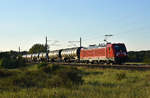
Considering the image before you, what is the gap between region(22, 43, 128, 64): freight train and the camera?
117 ft

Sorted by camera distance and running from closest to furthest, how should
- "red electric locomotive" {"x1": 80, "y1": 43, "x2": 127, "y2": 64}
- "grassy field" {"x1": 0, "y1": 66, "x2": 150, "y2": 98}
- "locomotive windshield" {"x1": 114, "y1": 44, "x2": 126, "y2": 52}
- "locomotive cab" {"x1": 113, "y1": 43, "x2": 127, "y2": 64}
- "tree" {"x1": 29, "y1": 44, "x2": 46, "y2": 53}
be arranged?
"grassy field" {"x1": 0, "y1": 66, "x2": 150, "y2": 98}
"locomotive cab" {"x1": 113, "y1": 43, "x2": 127, "y2": 64}
"red electric locomotive" {"x1": 80, "y1": 43, "x2": 127, "y2": 64}
"locomotive windshield" {"x1": 114, "y1": 44, "x2": 126, "y2": 52}
"tree" {"x1": 29, "y1": 44, "x2": 46, "y2": 53}

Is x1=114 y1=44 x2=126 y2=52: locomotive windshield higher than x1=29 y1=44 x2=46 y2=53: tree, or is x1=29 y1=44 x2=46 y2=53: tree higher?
x1=29 y1=44 x2=46 y2=53: tree

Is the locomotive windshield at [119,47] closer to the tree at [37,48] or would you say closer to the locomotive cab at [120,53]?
the locomotive cab at [120,53]

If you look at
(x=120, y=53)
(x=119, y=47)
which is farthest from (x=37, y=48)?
(x=120, y=53)

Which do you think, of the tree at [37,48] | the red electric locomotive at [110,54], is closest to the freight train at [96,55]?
the red electric locomotive at [110,54]

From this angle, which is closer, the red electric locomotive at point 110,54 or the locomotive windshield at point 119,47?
the red electric locomotive at point 110,54

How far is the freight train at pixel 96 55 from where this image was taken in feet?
117

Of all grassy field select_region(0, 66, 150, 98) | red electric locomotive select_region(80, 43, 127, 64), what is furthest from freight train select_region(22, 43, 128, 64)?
grassy field select_region(0, 66, 150, 98)

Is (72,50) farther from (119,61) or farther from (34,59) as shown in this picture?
(34,59)

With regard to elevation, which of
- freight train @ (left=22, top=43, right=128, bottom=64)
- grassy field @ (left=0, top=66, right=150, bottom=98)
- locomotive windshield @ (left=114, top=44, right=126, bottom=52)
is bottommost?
grassy field @ (left=0, top=66, right=150, bottom=98)

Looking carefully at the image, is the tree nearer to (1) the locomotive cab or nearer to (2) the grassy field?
(1) the locomotive cab

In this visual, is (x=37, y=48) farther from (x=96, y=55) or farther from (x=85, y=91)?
(x=85, y=91)

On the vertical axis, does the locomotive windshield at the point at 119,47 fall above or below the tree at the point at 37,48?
below

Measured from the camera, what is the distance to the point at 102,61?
40438 millimetres
